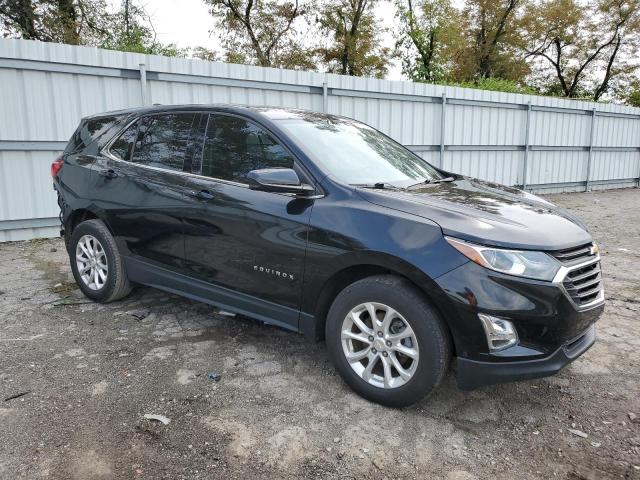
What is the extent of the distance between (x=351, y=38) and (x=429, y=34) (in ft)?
16.9

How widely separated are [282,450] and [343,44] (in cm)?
2932

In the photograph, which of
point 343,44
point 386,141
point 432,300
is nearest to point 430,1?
point 343,44

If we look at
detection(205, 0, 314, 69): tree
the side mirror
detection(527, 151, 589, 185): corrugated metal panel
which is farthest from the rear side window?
detection(205, 0, 314, 69): tree

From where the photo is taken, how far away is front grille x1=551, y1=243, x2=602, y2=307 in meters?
2.60

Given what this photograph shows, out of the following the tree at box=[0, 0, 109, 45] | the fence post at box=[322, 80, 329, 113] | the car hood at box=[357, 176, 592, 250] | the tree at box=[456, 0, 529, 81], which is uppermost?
the tree at box=[456, 0, 529, 81]

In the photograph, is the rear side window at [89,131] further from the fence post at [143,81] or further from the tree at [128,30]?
the tree at [128,30]

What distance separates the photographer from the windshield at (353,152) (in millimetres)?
3240

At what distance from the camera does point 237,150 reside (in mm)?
3506

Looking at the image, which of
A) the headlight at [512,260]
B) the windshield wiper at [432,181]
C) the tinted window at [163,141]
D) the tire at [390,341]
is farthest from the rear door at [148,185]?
the headlight at [512,260]

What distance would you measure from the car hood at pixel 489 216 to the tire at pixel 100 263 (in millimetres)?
2397

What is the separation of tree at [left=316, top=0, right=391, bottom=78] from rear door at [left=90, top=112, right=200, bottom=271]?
1053 inches

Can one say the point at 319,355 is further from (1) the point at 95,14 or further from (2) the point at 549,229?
(1) the point at 95,14

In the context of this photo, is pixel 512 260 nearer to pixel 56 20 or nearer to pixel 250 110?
pixel 250 110

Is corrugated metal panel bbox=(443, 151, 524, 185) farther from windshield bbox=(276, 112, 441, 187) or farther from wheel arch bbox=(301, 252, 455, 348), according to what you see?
wheel arch bbox=(301, 252, 455, 348)
